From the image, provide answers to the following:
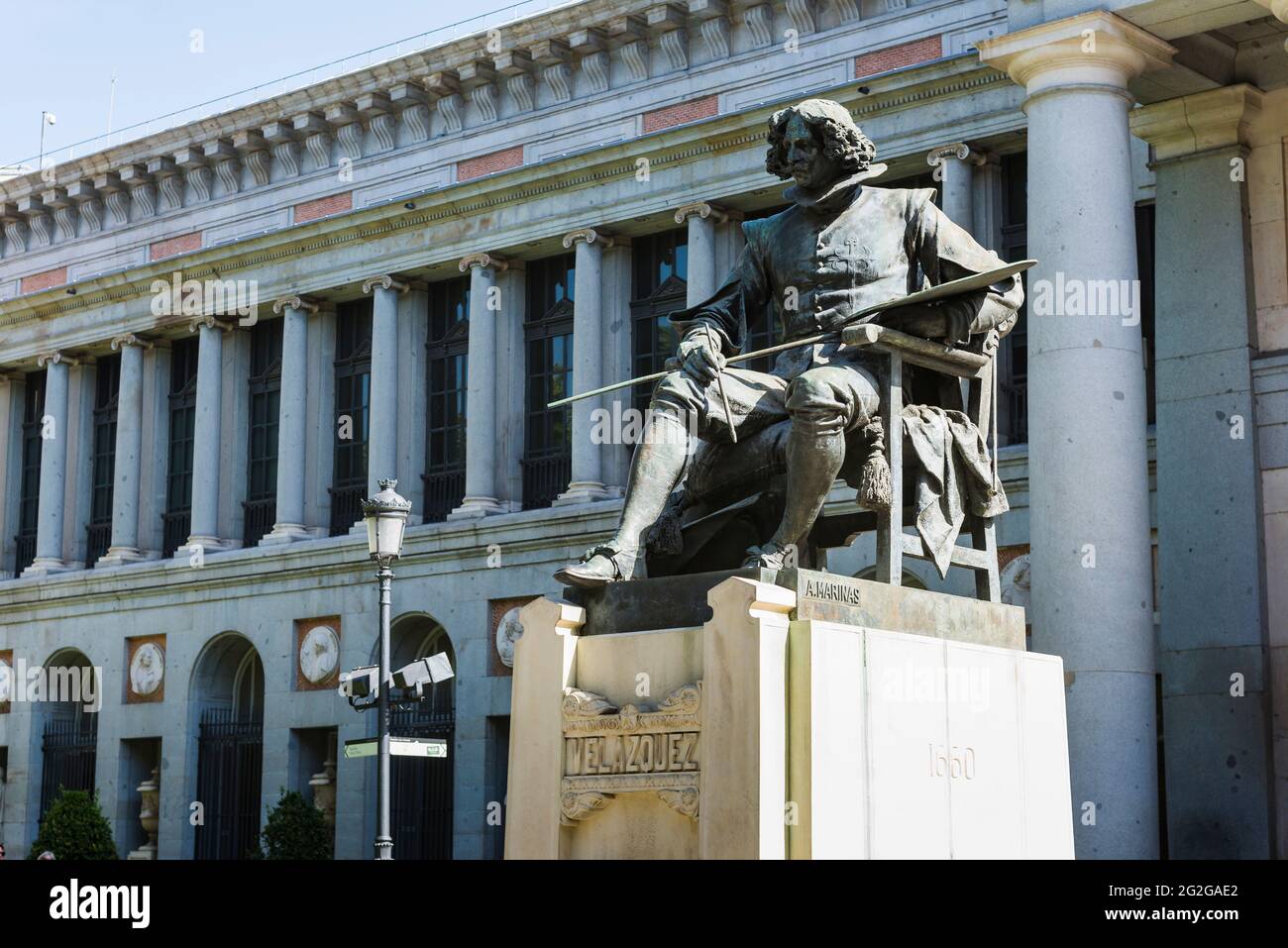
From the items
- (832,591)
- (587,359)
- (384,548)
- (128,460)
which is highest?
(587,359)

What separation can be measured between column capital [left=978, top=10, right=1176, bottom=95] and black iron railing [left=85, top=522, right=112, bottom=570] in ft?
74.1

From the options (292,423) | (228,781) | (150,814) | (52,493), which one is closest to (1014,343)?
(292,423)

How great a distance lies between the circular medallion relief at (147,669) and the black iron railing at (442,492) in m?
6.05

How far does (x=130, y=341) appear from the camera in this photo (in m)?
34.9

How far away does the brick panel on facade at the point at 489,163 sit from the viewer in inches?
1207

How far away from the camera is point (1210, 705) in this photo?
758 inches

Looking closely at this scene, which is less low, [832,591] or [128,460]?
[128,460]

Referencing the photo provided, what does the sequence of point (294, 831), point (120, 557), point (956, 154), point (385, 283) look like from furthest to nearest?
point (120, 557) → point (385, 283) → point (294, 831) → point (956, 154)

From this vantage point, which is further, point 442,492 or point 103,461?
point 103,461

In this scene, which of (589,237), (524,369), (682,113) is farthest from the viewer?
(524,369)

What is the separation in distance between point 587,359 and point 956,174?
22.1 feet

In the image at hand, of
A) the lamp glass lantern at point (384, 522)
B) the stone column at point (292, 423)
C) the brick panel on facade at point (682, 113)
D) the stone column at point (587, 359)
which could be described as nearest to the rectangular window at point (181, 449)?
the stone column at point (292, 423)

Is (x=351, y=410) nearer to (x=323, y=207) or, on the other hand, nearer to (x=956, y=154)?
(x=323, y=207)

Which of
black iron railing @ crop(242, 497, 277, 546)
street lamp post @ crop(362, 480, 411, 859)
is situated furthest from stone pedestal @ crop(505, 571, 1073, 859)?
black iron railing @ crop(242, 497, 277, 546)
